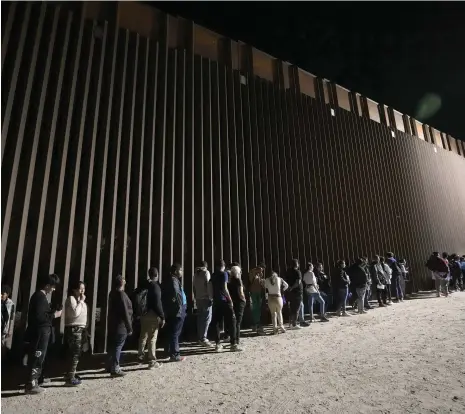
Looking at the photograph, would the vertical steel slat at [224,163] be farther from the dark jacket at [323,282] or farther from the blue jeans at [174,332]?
the blue jeans at [174,332]

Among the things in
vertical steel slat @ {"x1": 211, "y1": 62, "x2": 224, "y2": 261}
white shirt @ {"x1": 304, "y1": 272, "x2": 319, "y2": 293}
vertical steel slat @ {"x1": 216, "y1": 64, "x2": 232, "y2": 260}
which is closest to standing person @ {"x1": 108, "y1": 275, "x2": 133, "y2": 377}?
vertical steel slat @ {"x1": 211, "y1": 62, "x2": 224, "y2": 261}

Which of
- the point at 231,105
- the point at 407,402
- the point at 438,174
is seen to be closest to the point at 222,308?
the point at 407,402

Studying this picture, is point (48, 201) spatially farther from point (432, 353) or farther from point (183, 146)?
point (432, 353)

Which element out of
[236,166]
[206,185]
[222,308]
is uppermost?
[236,166]

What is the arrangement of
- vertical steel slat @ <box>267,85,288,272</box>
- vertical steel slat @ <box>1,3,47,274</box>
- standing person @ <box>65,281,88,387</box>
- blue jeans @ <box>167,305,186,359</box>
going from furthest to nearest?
vertical steel slat @ <box>267,85,288,272</box> → vertical steel slat @ <box>1,3,47,274</box> → blue jeans @ <box>167,305,186,359</box> → standing person @ <box>65,281,88,387</box>

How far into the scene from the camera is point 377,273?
375 inches

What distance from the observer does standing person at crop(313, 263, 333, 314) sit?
905 centimetres

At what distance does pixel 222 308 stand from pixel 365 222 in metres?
8.72

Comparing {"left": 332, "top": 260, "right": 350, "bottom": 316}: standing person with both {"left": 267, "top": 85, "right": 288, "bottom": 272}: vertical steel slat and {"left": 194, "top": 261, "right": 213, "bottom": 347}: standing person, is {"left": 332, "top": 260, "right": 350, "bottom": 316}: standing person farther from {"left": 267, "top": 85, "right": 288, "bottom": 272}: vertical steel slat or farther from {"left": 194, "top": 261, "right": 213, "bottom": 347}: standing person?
{"left": 194, "top": 261, "right": 213, "bottom": 347}: standing person

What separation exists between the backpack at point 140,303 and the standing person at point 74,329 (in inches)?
27.8

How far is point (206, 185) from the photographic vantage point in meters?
8.30

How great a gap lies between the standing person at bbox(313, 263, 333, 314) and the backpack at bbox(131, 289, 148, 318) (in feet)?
18.3

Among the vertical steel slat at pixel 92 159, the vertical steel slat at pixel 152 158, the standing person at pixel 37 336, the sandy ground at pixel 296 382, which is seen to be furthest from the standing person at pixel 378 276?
the standing person at pixel 37 336

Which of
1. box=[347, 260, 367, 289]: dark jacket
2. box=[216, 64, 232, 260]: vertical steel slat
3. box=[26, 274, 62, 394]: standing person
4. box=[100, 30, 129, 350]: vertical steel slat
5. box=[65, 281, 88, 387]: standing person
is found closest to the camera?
box=[26, 274, 62, 394]: standing person
